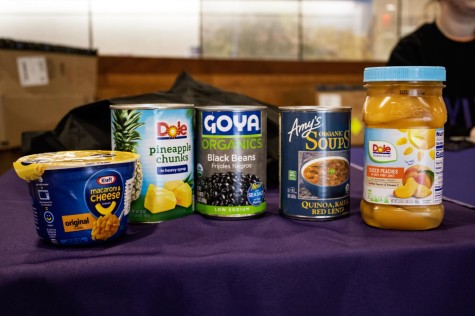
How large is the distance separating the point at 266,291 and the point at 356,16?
4.58 m

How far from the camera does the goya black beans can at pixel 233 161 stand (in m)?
0.81

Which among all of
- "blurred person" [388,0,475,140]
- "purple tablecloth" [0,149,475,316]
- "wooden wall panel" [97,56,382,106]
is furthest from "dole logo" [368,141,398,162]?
"wooden wall panel" [97,56,382,106]

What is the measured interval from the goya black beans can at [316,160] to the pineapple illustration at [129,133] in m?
0.22

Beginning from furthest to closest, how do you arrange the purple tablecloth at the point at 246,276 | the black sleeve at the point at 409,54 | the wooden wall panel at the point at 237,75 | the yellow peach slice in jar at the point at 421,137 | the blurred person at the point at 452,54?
the wooden wall panel at the point at 237,75
the black sleeve at the point at 409,54
the blurred person at the point at 452,54
the yellow peach slice in jar at the point at 421,137
the purple tablecloth at the point at 246,276

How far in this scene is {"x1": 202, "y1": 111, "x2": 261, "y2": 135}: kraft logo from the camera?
81 cm

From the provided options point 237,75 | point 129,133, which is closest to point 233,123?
point 129,133

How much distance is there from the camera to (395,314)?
2.18 feet

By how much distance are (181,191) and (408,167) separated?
34 cm

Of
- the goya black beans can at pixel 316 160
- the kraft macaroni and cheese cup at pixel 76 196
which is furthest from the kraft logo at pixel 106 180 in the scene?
the goya black beans can at pixel 316 160

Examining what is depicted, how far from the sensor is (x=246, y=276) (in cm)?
64

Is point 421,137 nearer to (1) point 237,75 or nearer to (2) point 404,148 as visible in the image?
(2) point 404,148

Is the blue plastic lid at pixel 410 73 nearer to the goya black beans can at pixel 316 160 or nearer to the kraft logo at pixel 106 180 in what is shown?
the goya black beans can at pixel 316 160

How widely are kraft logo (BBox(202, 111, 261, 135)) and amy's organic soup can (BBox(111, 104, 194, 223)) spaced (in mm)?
41

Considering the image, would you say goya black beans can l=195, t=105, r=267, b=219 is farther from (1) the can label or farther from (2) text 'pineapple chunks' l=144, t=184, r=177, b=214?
(1) the can label
